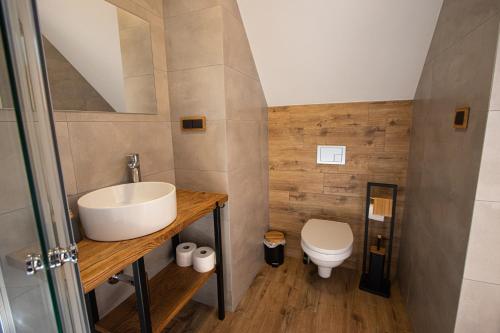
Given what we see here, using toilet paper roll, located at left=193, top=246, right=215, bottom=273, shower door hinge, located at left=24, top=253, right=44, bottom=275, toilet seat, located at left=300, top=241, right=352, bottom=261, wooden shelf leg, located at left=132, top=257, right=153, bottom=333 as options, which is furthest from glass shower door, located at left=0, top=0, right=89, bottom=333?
toilet seat, located at left=300, top=241, right=352, bottom=261

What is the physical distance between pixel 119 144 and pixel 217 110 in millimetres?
585

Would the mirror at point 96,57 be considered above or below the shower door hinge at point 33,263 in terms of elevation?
above

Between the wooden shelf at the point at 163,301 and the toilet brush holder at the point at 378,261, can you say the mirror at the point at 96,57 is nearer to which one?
the wooden shelf at the point at 163,301

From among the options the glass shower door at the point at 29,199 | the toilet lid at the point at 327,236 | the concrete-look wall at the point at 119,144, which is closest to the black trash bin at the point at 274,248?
the toilet lid at the point at 327,236

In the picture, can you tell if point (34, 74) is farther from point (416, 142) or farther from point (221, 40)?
point (416, 142)

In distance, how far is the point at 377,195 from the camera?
1957 mm

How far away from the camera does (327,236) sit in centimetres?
179

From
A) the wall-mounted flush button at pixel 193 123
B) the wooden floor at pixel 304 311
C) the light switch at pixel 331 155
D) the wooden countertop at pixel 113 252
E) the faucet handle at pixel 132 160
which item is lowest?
the wooden floor at pixel 304 311

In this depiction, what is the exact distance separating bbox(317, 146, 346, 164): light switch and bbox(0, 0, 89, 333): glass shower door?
187 centimetres

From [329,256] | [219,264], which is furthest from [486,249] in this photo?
[219,264]

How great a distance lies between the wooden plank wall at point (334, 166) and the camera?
6.11 ft

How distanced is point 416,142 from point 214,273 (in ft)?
5.44

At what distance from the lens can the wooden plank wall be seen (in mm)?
1861

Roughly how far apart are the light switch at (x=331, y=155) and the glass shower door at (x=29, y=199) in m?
1.87
